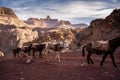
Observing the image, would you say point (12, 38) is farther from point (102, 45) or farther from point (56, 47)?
point (102, 45)

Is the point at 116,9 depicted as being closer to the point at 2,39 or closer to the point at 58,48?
the point at 58,48

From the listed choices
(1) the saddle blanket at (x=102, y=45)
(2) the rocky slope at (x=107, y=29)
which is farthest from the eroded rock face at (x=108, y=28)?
(1) the saddle blanket at (x=102, y=45)

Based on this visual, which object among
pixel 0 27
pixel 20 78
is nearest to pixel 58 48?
pixel 20 78

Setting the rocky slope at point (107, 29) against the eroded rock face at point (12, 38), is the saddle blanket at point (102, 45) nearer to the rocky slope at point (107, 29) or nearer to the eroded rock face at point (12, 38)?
the rocky slope at point (107, 29)

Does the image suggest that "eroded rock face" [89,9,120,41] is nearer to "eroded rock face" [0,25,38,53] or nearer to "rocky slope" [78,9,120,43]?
"rocky slope" [78,9,120,43]

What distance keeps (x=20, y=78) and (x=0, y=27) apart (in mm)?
186111

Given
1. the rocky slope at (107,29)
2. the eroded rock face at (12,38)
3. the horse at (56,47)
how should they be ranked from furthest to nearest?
the eroded rock face at (12,38), the rocky slope at (107,29), the horse at (56,47)

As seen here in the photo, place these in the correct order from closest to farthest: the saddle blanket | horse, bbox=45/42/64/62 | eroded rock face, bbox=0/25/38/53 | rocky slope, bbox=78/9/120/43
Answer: the saddle blanket
horse, bbox=45/42/64/62
rocky slope, bbox=78/9/120/43
eroded rock face, bbox=0/25/38/53

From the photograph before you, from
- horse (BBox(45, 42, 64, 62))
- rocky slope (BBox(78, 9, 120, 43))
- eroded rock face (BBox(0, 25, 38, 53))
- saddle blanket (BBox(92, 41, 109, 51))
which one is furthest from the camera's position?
eroded rock face (BBox(0, 25, 38, 53))

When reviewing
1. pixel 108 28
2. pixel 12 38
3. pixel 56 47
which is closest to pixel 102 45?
pixel 56 47

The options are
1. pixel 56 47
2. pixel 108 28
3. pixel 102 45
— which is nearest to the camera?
pixel 102 45

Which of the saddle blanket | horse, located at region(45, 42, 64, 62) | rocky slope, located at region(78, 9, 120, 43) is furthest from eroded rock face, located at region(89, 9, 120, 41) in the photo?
the saddle blanket

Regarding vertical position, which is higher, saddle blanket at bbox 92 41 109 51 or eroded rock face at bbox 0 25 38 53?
saddle blanket at bbox 92 41 109 51

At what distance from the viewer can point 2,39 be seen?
174m
